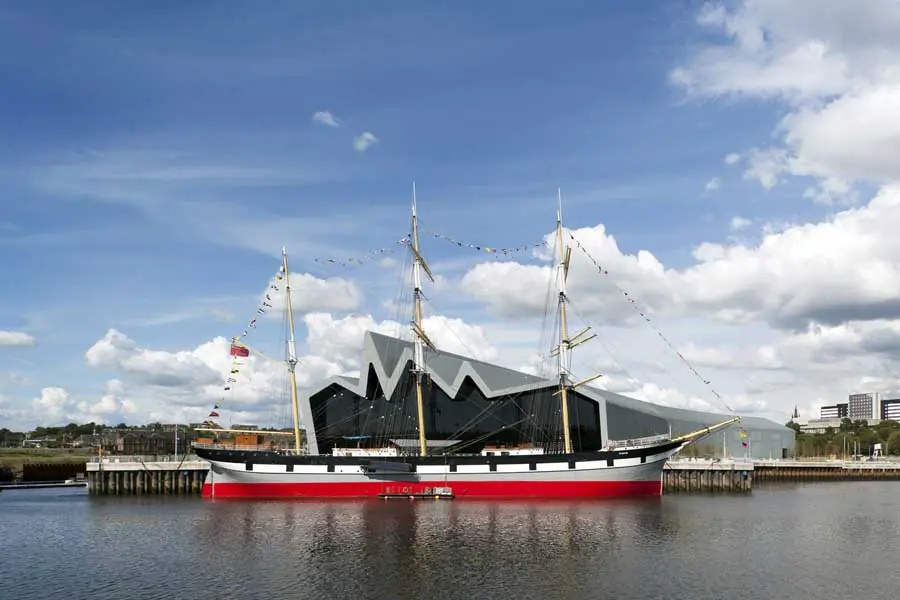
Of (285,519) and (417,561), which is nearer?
(417,561)

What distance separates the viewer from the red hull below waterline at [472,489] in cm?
6188

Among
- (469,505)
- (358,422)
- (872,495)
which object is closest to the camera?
(469,505)

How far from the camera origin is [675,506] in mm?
57656

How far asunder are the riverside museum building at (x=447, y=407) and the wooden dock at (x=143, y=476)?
1175 cm

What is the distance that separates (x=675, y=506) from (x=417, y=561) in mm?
29311

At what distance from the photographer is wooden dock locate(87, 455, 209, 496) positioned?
238ft

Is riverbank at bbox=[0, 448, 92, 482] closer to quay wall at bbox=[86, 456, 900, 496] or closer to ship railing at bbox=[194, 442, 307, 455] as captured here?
quay wall at bbox=[86, 456, 900, 496]

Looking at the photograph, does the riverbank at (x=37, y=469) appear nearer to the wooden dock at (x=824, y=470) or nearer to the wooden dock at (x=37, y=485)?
the wooden dock at (x=37, y=485)

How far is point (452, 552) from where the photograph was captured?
1441 inches

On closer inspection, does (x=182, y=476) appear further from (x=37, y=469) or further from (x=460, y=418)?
(x=37, y=469)

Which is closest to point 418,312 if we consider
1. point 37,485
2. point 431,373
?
point 431,373

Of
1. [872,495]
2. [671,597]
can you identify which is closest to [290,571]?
[671,597]

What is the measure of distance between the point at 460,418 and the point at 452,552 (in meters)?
43.7

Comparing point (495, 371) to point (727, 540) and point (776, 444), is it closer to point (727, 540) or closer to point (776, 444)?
point (727, 540)
